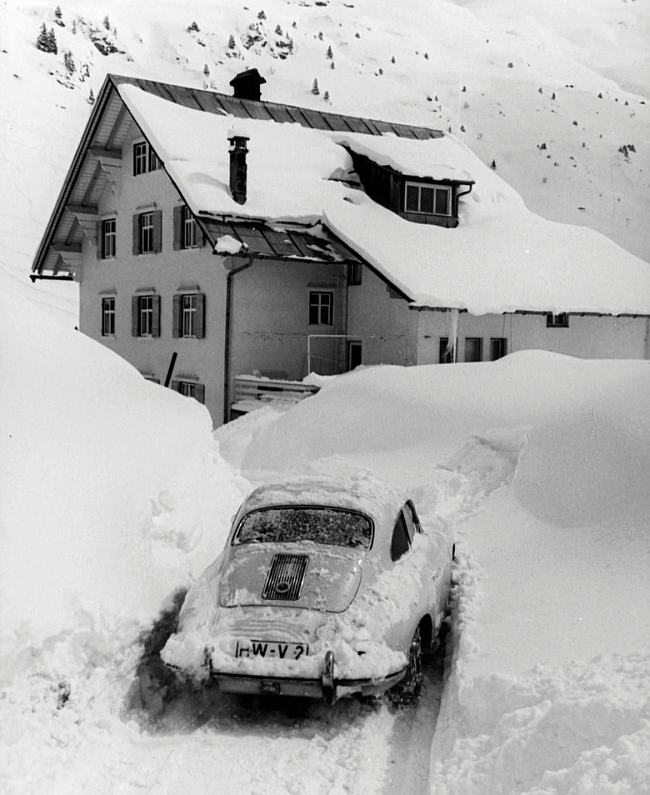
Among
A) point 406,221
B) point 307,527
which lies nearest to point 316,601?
point 307,527

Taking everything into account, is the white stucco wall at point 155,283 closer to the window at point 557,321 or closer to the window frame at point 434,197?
the window frame at point 434,197

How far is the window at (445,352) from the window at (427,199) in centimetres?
455

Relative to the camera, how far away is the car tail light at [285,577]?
6.78 meters

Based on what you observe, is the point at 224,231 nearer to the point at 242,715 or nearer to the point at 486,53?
the point at 242,715

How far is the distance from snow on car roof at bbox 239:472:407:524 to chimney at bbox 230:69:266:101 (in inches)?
928

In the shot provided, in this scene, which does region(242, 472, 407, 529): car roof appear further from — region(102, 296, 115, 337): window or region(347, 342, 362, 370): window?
region(102, 296, 115, 337): window

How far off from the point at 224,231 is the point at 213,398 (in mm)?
4707

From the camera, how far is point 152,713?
6.54m

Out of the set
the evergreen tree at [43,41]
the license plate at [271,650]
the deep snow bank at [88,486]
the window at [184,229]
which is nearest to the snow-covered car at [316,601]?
the license plate at [271,650]

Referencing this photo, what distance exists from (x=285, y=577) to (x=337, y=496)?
112cm

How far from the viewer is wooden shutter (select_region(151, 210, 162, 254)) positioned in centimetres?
2652

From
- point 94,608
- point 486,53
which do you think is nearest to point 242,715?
point 94,608

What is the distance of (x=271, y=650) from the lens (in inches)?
251

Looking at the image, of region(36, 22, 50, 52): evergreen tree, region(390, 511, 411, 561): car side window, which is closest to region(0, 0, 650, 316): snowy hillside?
region(36, 22, 50, 52): evergreen tree
